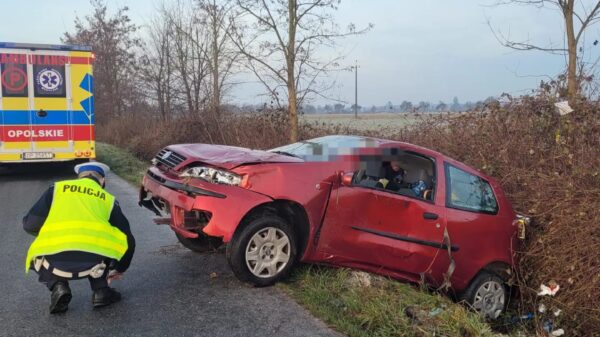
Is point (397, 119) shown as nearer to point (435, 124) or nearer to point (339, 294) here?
point (435, 124)

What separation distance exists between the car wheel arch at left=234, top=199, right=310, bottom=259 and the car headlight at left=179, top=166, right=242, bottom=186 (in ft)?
1.07

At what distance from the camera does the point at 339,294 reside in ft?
15.8

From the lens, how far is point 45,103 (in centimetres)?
1213

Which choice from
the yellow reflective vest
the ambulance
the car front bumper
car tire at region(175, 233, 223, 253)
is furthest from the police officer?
the ambulance

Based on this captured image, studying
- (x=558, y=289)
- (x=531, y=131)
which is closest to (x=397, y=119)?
(x=531, y=131)

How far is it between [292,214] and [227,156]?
2.77 feet

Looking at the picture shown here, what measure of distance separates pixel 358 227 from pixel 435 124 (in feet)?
19.2

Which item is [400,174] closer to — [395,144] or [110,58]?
[395,144]

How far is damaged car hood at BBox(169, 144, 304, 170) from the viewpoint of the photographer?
16.0ft

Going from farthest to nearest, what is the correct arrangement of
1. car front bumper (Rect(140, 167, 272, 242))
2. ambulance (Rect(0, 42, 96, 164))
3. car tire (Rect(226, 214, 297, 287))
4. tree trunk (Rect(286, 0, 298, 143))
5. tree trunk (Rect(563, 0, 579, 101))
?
ambulance (Rect(0, 42, 96, 164)) < tree trunk (Rect(286, 0, 298, 143)) < tree trunk (Rect(563, 0, 579, 101)) < car tire (Rect(226, 214, 297, 287)) < car front bumper (Rect(140, 167, 272, 242))

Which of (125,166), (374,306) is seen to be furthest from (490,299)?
(125,166)

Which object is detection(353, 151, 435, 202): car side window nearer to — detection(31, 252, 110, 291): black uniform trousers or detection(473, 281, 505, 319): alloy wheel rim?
detection(473, 281, 505, 319): alloy wheel rim

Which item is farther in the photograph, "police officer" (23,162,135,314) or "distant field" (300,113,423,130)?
"distant field" (300,113,423,130)

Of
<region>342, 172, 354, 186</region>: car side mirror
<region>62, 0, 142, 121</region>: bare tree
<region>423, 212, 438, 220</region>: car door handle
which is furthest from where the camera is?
<region>62, 0, 142, 121</region>: bare tree
